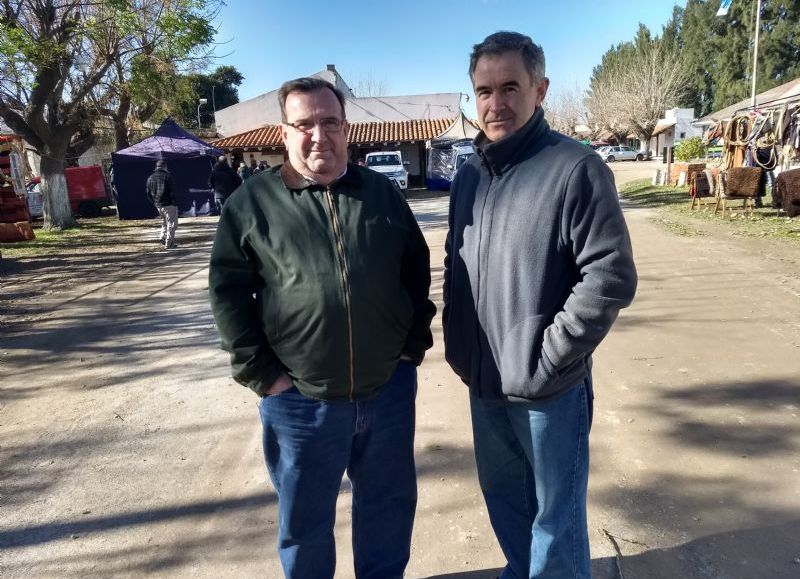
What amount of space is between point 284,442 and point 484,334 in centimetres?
77

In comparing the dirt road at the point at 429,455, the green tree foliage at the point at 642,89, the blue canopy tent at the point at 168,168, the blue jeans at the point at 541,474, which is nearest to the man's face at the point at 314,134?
the blue jeans at the point at 541,474

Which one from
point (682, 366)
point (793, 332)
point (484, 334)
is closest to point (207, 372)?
point (484, 334)

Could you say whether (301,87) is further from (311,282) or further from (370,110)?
(370,110)

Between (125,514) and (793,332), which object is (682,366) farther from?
(125,514)

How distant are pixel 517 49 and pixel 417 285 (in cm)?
84

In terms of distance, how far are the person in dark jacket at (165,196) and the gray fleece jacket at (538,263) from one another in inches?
443

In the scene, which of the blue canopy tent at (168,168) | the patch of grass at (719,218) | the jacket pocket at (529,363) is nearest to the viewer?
the jacket pocket at (529,363)

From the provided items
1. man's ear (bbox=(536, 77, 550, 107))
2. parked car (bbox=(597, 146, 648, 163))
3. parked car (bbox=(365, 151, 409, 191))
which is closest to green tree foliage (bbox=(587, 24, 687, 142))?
parked car (bbox=(597, 146, 648, 163))

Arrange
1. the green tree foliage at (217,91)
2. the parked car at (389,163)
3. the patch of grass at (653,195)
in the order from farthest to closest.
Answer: the green tree foliage at (217,91)
the parked car at (389,163)
the patch of grass at (653,195)

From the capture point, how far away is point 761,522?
2.46m

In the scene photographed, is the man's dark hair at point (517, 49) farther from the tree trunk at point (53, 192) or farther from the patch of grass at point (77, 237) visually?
the tree trunk at point (53, 192)

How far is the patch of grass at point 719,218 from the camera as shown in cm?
978

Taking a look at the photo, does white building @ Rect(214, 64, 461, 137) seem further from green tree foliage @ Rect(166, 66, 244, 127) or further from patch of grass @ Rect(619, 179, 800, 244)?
patch of grass @ Rect(619, 179, 800, 244)

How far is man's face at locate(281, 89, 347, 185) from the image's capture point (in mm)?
1782
